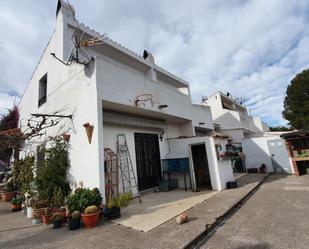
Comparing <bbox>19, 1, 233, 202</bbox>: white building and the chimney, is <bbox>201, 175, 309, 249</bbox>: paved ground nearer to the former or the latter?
<bbox>19, 1, 233, 202</bbox>: white building

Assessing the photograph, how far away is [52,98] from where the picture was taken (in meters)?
8.68

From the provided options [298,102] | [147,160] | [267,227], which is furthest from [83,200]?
[298,102]

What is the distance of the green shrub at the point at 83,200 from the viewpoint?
4.93 m

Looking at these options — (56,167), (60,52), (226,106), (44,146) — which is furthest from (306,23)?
(226,106)

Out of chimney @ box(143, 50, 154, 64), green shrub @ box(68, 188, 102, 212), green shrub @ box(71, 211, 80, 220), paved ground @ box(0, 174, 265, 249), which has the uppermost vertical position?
chimney @ box(143, 50, 154, 64)

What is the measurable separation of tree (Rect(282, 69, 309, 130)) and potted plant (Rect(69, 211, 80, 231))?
2519cm

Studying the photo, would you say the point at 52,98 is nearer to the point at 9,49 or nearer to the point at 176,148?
the point at 9,49

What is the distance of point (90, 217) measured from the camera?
455cm

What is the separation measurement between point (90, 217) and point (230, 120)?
1775 cm

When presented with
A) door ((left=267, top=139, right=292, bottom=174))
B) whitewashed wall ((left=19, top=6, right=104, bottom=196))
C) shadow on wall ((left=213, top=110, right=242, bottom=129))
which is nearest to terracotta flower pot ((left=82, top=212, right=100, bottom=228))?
whitewashed wall ((left=19, top=6, right=104, bottom=196))

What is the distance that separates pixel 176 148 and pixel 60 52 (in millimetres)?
7474

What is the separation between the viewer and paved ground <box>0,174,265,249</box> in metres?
3.47

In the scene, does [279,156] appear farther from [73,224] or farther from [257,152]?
[73,224]

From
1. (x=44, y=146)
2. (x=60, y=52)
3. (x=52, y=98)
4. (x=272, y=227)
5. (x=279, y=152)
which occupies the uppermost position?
(x=60, y=52)
